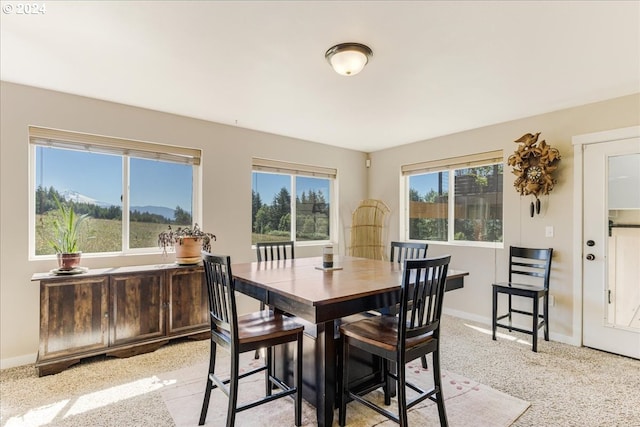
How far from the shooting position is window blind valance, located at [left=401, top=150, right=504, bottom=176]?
3922mm

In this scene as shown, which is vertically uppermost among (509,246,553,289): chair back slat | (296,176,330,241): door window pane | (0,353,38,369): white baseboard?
(296,176,330,241): door window pane

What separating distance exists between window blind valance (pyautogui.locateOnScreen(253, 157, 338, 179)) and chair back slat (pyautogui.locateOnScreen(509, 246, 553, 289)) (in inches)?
104

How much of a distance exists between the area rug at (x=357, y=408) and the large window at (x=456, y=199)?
83.8 inches

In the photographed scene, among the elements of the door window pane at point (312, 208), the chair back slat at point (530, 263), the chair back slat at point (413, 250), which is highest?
the door window pane at point (312, 208)

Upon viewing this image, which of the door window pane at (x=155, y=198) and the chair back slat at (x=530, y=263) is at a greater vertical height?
the door window pane at (x=155, y=198)

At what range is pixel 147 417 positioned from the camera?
206cm

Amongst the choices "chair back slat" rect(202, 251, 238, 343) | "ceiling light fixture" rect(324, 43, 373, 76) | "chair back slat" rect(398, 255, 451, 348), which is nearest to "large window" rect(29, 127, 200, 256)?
"chair back slat" rect(202, 251, 238, 343)

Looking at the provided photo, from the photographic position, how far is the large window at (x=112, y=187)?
2.99 metres

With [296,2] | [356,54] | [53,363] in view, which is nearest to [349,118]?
[356,54]

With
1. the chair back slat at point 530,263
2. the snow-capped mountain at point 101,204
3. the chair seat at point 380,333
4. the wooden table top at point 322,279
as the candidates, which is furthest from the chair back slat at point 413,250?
the snow-capped mountain at point 101,204

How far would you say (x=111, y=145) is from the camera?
3260 mm

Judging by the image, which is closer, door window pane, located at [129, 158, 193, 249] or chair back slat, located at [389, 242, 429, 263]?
chair back slat, located at [389, 242, 429, 263]

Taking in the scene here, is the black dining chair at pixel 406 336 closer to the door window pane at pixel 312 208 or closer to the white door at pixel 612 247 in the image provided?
the white door at pixel 612 247

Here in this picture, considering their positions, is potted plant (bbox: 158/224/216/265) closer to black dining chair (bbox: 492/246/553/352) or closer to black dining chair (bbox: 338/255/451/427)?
black dining chair (bbox: 338/255/451/427)
